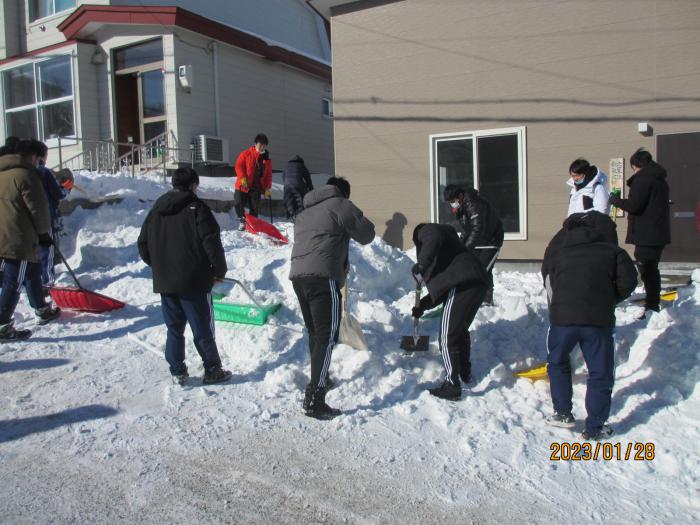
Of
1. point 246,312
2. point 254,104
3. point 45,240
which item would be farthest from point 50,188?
point 254,104

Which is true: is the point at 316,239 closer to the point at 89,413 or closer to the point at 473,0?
the point at 89,413

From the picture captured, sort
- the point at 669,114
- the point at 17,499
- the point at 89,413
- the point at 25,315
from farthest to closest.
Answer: the point at 669,114, the point at 25,315, the point at 89,413, the point at 17,499

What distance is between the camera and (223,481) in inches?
125

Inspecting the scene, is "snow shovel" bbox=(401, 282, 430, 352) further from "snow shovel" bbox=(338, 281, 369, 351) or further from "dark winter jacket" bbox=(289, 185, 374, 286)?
"dark winter jacket" bbox=(289, 185, 374, 286)

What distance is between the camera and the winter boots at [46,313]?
5.64 m

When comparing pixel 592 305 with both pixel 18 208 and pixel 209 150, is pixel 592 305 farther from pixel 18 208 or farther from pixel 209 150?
pixel 209 150

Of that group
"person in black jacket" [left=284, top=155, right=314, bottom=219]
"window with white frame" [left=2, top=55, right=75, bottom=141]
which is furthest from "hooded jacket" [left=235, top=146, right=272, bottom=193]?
"window with white frame" [left=2, top=55, right=75, bottom=141]

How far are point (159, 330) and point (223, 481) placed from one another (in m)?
2.66

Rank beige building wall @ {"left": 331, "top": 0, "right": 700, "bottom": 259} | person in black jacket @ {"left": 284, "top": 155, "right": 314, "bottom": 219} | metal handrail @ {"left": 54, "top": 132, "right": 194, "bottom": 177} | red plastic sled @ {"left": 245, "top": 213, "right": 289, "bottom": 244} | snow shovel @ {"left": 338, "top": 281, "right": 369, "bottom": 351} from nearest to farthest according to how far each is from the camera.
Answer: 1. snow shovel @ {"left": 338, "top": 281, "right": 369, "bottom": 351}
2. beige building wall @ {"left": 331, "top": 0, "right": 700, "bottom": 259}
3. person in black jacket @ {"left": 284, "top": 155, "right": 314, "bottom": 219}
4. red plastic sled @ {"left": 245, "top": 213, "right": 289, "bottom": 244}
5. metal handrail @ {"left": 54, "top": 132, "right": 194, "bottom": 177}

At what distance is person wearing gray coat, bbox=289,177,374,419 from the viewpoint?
13.0ft

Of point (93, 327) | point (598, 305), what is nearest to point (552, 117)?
point (598, 305)

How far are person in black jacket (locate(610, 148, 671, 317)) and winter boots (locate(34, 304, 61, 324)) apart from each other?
19.1ft

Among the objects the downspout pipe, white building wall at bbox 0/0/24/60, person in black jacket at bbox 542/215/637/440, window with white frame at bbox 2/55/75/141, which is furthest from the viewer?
white building wall at bbox 0/0/24/60
